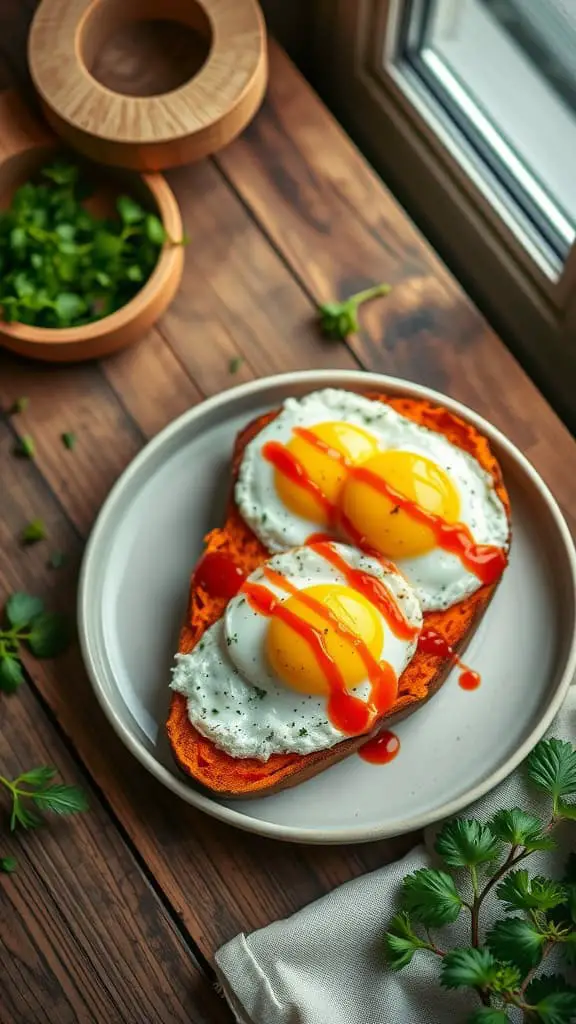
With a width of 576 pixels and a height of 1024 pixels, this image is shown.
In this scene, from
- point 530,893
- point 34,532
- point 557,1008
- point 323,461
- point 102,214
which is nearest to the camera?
point 557,1008

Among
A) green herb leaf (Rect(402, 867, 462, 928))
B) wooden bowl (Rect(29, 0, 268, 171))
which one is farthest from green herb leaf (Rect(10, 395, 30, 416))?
green herb leaf (Rect(402, 867, 462, 928))

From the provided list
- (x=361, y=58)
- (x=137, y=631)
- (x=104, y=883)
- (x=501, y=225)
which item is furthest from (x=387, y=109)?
(x=104, y=883)

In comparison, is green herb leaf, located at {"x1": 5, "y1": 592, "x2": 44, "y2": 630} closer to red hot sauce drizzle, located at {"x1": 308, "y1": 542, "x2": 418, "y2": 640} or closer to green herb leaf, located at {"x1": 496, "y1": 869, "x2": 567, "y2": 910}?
red hot sauce drizzle, located at {"x1": 308, "y1": 542, "x2": 418, "y2": 640}

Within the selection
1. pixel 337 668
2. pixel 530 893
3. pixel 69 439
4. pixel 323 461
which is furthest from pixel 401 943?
pixel 69 439

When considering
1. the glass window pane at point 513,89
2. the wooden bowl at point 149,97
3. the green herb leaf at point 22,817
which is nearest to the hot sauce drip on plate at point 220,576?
the green herb leaf at point 22,817

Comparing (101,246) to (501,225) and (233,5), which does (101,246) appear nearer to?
(233,5)

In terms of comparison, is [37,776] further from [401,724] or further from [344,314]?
[344,314]

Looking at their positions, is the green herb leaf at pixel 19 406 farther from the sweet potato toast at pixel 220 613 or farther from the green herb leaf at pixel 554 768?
the green herb leaf at pixel 554 768
